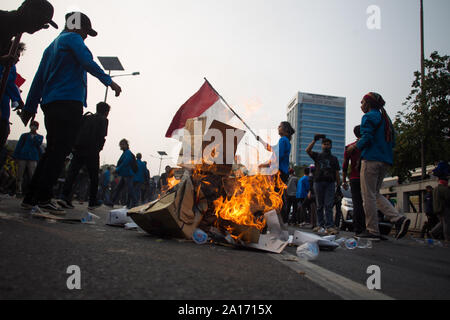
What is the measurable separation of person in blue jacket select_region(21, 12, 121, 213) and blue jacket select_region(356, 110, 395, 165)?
4054mm

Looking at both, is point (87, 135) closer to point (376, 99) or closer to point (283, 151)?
point (283, 151)

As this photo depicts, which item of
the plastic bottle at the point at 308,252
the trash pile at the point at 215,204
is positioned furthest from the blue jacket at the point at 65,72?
the plastic bottle at the point at 308,252

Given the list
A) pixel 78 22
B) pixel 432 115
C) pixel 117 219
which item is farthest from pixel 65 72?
pixel 432 115

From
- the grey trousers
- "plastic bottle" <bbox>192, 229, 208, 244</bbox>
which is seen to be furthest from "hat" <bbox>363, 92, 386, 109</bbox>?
"plastic bottle" <bbox>192, 229, 208, 244</bbox>

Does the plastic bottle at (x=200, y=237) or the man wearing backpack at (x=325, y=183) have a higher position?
the man wearing backpack at (x=325, y=183)

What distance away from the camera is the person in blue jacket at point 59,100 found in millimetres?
4055

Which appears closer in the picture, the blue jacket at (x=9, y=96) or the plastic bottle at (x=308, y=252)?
the plastic bottle at (x=308, y=252)

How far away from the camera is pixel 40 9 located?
11.7 feet

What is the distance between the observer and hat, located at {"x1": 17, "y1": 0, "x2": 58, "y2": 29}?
11.3 feet

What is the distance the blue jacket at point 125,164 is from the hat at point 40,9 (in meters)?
6.55

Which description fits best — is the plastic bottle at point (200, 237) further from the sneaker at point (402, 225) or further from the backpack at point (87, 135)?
the backpack at point (87, 135)

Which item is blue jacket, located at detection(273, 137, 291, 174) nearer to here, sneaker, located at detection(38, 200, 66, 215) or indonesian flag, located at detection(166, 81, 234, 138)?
indonesian flag, located at detection(166, 81, 234, 138)
